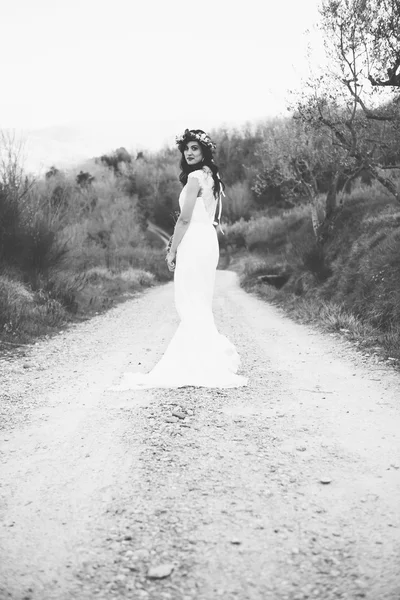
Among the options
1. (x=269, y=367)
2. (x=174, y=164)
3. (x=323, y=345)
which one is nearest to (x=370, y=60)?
(x=323, y=345)

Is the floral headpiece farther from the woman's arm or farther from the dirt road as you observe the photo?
the dirt road

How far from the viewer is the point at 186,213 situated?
5312mm

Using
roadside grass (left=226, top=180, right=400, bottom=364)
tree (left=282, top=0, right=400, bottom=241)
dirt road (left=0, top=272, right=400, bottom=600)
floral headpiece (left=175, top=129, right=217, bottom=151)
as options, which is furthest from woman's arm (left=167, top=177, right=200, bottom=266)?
tree (left=282, top=0, right=400, bottom=241)

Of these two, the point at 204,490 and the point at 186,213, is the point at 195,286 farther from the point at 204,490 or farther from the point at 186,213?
the point at 204,490

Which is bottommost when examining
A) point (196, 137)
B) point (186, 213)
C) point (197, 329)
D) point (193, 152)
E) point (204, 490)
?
point (204, 490)

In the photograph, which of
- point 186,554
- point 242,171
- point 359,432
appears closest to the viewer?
point 186,554

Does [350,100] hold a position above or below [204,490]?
above

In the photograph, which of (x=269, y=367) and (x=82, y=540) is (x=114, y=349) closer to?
(x=269, y=367)

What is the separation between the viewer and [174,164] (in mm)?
74750

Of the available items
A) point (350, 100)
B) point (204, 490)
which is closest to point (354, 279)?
point (350, 100)

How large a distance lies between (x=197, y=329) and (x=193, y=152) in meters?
1.93

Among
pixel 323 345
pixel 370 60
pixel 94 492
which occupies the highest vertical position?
pixel 370 60

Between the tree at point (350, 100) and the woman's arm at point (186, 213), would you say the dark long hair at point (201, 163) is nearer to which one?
the woman's arm at point (186, 213)

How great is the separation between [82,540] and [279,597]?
3.13 ft
